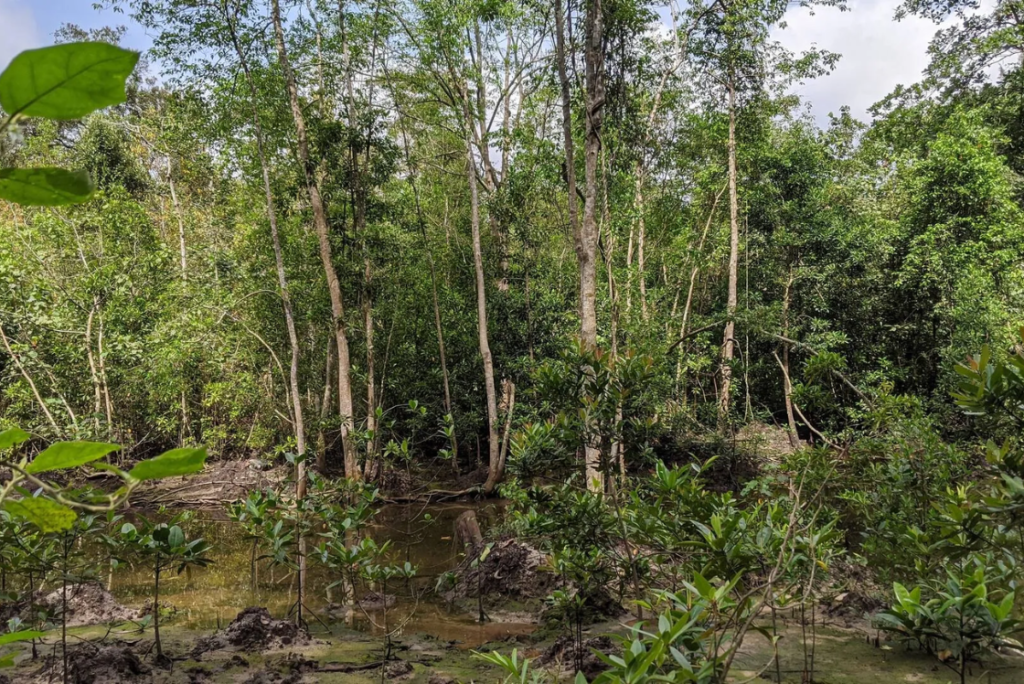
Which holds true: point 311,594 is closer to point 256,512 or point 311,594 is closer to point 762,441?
point 256,512

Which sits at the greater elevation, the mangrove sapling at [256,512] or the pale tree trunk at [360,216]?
the pale tree trunk at [360,216]

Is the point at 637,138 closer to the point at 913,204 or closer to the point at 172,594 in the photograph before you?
the point at 913,204

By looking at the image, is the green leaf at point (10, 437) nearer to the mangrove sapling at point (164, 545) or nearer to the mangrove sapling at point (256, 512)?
the mangrove sapling at point (164, 545)

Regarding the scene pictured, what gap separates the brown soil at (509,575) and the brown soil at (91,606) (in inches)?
125

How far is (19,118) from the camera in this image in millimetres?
361

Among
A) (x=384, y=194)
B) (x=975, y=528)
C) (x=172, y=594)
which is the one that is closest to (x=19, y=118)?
(x=975, y=528)

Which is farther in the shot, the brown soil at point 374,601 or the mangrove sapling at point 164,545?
the brown soil at point 374,601

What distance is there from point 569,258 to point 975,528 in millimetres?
13726

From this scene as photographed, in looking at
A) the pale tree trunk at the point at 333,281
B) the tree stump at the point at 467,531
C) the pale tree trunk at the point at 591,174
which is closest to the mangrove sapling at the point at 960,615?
the pale tree trunk at the point at 591,174

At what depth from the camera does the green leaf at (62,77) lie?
13.8 inches

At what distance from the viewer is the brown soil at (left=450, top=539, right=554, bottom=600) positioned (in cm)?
646

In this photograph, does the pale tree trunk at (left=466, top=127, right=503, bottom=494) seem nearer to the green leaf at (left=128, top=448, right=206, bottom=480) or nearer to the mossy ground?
the mossy ground

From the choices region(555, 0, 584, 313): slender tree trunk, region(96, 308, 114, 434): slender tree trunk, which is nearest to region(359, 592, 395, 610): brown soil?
region(555, 0, 584, 313): slender tree trunk

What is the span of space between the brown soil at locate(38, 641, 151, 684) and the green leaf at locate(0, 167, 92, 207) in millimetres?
3963
